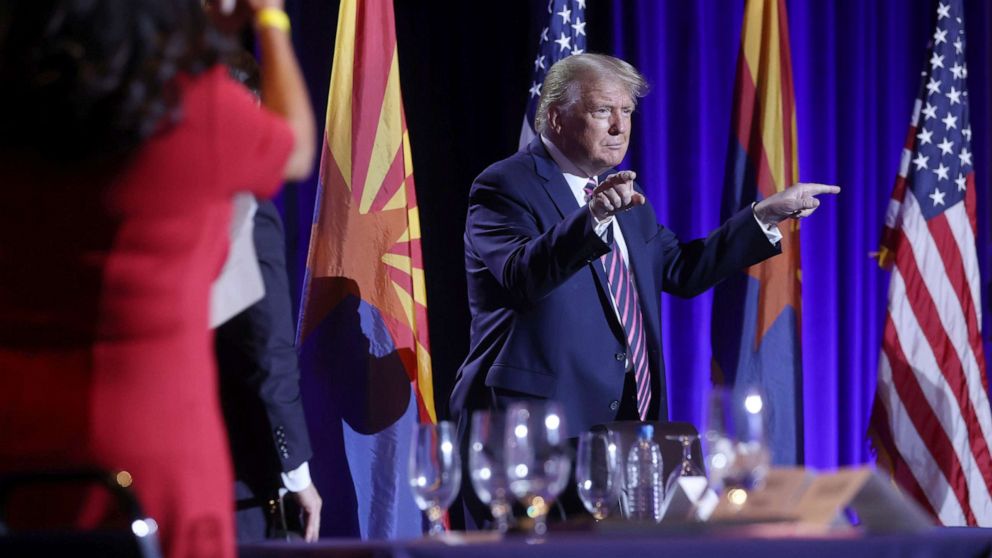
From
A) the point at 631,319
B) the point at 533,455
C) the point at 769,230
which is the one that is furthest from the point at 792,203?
the point at 533,455

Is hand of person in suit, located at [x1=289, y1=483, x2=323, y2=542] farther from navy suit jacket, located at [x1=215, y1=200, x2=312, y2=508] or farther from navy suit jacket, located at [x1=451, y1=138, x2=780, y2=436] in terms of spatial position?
navy suit jacket, located at [x1=451, y1=138, x2=780, y2=436]

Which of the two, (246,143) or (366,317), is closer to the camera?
(246,143)

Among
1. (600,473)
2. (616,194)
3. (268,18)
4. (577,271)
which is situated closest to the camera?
(268,18)

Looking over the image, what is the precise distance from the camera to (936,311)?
4.18m

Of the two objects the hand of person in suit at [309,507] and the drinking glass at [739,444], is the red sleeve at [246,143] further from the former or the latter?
the hand of person in suit at [309,507]

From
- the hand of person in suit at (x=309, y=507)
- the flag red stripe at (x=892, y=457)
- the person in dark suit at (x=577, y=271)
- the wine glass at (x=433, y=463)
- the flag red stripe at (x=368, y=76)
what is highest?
the flag red stripe at (x=368, y=76)

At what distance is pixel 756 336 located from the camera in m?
4.10

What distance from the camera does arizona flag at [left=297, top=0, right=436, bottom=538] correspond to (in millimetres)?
3727

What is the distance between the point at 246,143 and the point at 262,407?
1.05 m

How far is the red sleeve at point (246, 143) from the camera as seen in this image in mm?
1289

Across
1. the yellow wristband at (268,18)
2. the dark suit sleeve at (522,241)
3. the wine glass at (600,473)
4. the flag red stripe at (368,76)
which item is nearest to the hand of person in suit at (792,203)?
the dark suit sleeve at (522,241)

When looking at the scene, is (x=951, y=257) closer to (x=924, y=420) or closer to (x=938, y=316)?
(x=938, y=316)

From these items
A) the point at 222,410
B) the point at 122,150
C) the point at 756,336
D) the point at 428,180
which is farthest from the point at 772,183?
the point at 122,150

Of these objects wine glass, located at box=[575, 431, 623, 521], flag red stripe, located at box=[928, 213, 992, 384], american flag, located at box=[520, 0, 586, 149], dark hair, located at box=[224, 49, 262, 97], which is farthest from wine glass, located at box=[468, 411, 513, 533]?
flag red stripe, located at box=[928, 213, 992, 384]
